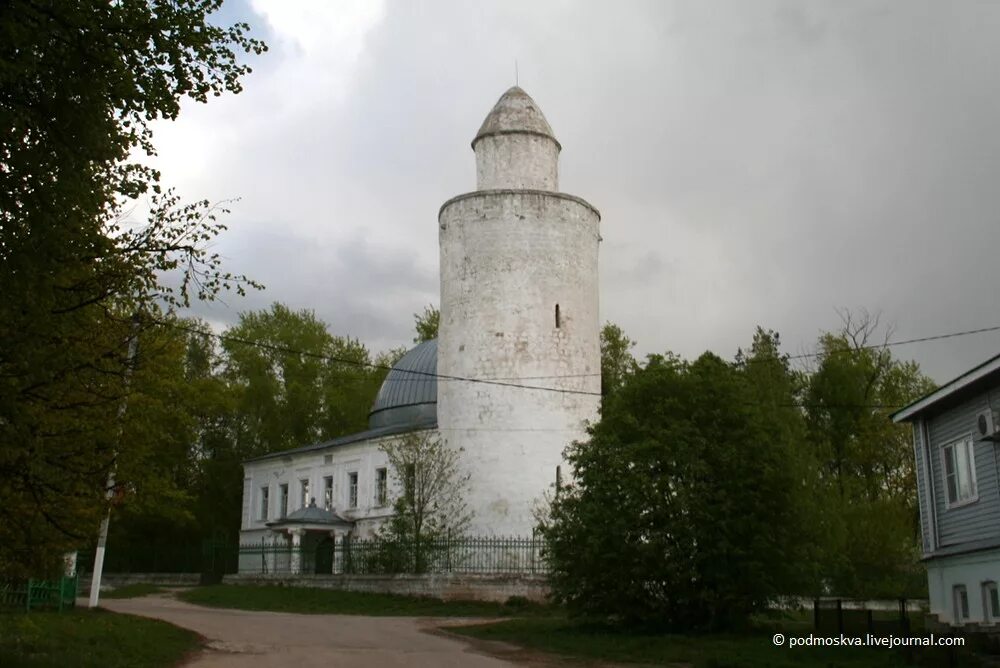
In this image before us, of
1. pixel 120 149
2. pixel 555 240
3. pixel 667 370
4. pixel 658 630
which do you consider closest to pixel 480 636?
pixel 658 630

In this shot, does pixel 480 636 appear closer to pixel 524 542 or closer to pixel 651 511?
pixel 651 511

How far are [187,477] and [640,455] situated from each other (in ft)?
117

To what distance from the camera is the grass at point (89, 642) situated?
41.6 feet

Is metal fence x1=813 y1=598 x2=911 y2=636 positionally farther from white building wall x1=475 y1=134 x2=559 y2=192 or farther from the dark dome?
the dark dome

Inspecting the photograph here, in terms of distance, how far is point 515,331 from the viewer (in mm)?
34000

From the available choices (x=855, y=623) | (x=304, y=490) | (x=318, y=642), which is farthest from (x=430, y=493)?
(x=855, y=623)

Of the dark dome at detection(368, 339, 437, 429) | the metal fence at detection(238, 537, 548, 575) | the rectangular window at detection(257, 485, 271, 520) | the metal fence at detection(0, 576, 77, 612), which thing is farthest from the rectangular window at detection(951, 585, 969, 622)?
the rectangular window at detection(257, 485, 271, 520)

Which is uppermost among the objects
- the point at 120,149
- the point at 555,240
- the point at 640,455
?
the point at 555,240

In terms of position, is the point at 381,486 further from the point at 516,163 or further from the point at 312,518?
the point at 516,163

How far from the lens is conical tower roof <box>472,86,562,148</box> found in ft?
119

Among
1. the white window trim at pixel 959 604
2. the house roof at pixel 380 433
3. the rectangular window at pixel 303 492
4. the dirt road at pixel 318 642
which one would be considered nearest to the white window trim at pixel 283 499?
the rectangular window at pixel 303 492

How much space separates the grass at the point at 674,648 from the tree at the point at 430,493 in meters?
11.3

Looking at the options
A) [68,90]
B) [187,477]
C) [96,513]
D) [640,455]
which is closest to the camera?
[68,90]

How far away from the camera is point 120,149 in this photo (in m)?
10.0
